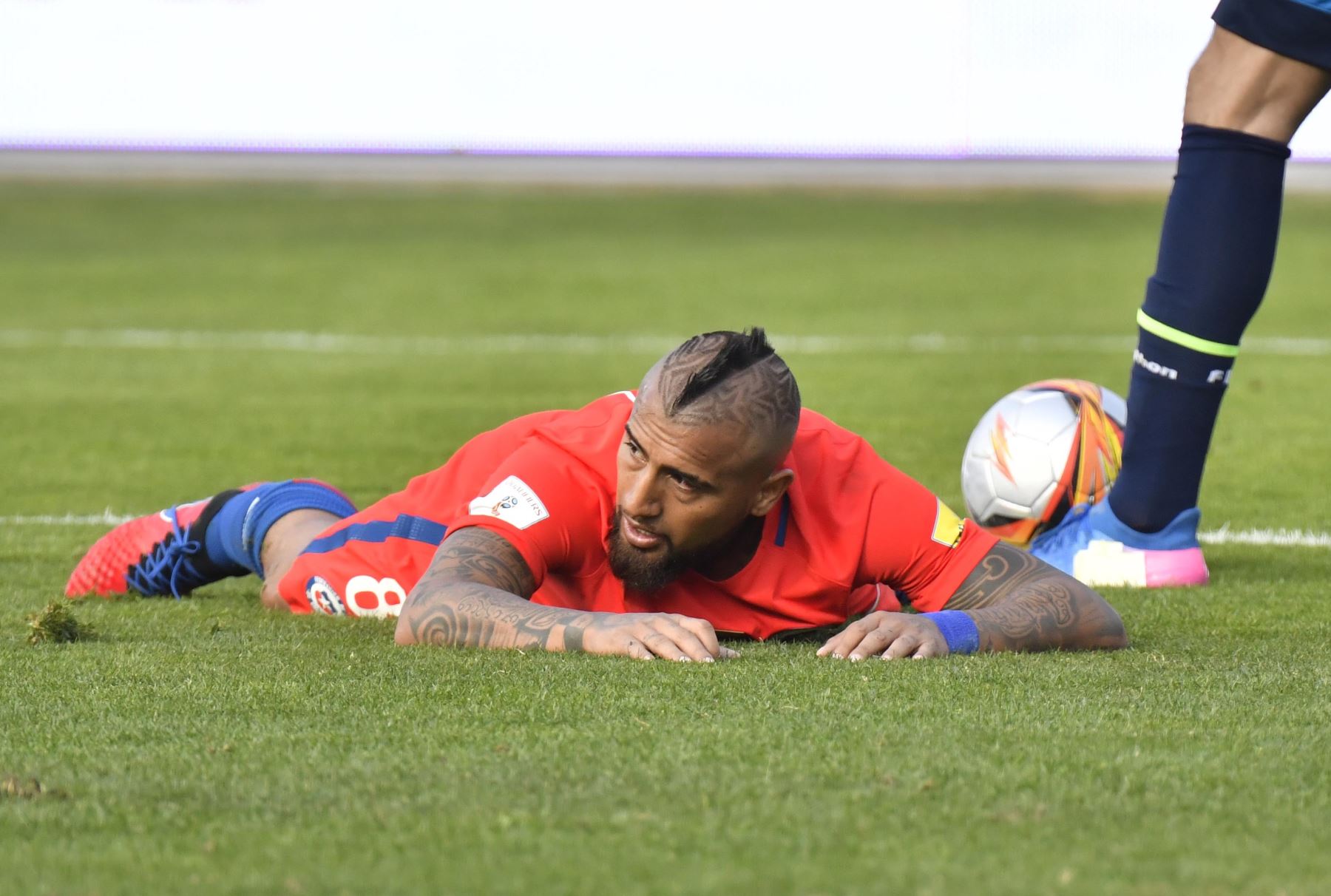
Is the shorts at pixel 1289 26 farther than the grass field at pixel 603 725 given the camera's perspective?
Yes

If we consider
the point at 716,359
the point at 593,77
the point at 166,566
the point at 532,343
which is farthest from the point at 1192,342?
the point at 593,77

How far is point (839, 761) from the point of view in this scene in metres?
2.42

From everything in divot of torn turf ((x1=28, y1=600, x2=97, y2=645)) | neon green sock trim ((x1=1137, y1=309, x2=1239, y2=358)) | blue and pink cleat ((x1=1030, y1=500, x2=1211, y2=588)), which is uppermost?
neon green sock trim ((x1=1137, y1=309, x2=1239, y2=358))

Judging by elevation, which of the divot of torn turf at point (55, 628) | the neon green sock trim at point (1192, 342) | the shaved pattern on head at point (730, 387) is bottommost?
the divot of torn turf at point (55, 628)

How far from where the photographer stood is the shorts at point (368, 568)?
3.76 metres

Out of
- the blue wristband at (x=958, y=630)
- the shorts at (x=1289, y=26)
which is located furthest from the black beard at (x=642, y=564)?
the shorts at (x=1289, y=26)

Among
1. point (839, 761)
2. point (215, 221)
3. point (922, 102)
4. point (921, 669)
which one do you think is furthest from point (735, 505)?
point (215, 221)

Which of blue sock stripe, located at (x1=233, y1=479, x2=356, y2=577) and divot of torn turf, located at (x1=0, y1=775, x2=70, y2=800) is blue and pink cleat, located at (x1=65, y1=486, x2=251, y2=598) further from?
divot of torn turf, located at (x1=0, y1=775, x2=70, y2=800)

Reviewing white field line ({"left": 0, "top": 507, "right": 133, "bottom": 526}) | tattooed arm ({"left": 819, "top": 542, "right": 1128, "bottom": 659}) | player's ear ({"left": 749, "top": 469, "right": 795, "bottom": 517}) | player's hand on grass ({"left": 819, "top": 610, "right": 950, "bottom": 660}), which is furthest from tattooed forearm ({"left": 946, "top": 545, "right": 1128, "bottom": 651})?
white field line ({"left": 0, "top": 507, "right": 133, "bottom": 526})

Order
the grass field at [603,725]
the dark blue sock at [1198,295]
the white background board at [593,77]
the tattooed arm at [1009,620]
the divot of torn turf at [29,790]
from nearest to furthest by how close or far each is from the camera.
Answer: the grass field at [603,725]
the divot of torn turf at [29,790]
the tattooed arm at [1009,620]
the dark blue sock at [1198,295]
the white background board at [593,77]

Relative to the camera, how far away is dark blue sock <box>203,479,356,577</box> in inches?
163

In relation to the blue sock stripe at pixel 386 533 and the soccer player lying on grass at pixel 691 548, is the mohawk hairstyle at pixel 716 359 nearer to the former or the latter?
the soccer player lying on grass at pixel 691 548

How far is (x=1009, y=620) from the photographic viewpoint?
3.29 meters

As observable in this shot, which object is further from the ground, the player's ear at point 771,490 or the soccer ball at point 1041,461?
the player's ear at point 771,490
